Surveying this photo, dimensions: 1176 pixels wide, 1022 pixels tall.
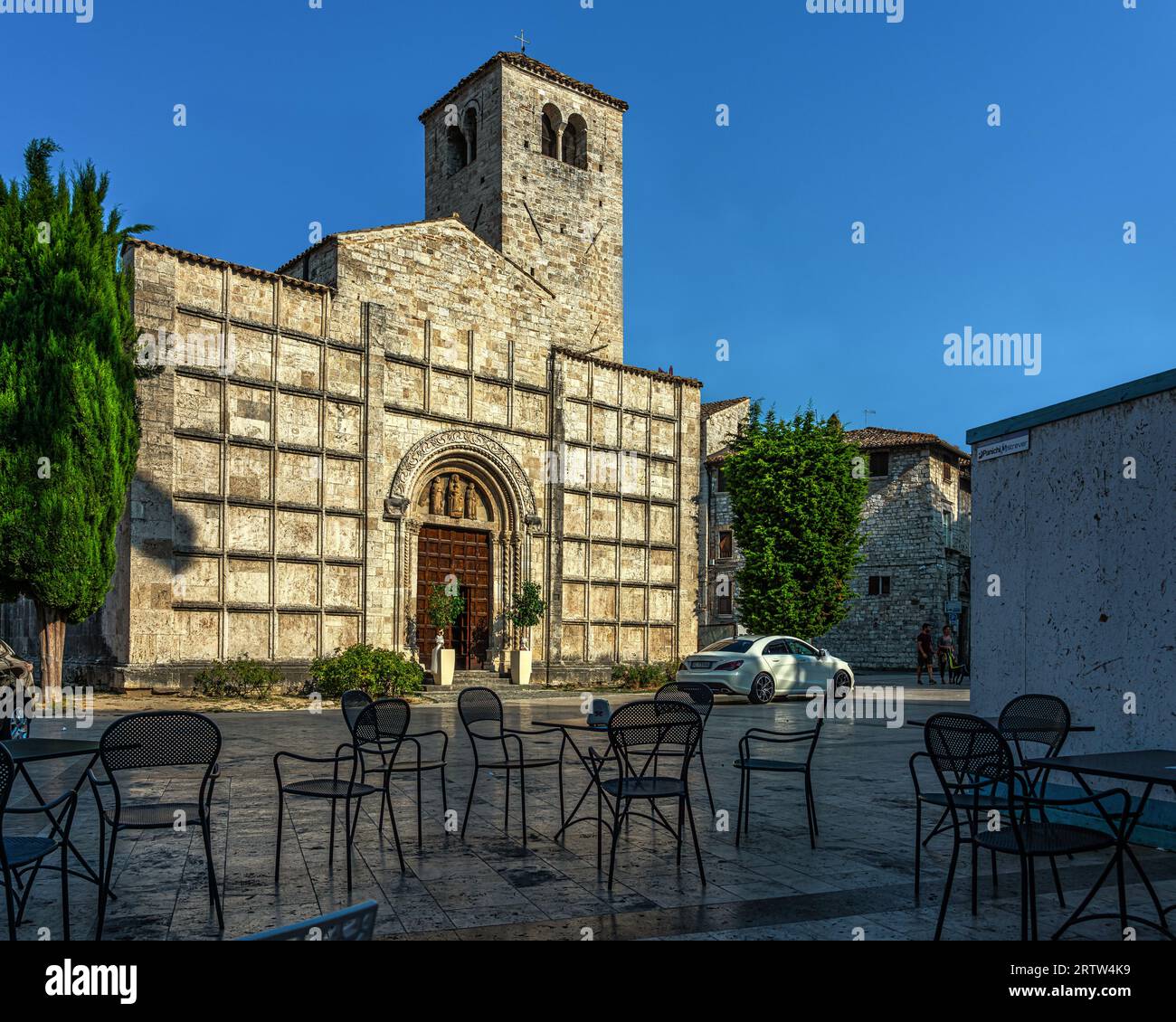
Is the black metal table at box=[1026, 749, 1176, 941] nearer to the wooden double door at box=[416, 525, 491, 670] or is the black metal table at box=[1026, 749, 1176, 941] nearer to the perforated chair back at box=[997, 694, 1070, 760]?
the perforated chair back at box=[997, 694, 1070, 760]

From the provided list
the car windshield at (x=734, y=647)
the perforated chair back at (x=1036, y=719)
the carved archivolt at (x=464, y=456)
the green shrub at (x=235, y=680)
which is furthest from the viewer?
the carved archivolt at (x=464, y=456)

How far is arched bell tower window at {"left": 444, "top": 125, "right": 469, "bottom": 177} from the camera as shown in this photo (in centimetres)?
3095

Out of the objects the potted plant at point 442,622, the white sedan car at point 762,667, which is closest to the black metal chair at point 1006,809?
the white sedan car at point 762,667

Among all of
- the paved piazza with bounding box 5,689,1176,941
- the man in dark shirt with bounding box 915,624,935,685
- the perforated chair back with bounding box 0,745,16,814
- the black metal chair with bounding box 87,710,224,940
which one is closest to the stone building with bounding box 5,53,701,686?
the man in dark shirt with bounding box 915,624,935,685

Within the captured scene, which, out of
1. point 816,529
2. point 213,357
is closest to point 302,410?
point 213,357

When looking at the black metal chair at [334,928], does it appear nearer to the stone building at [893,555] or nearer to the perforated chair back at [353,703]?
the perforated chair back at [353,703]

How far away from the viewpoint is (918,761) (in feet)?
36.9

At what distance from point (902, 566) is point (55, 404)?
3048 centimetres

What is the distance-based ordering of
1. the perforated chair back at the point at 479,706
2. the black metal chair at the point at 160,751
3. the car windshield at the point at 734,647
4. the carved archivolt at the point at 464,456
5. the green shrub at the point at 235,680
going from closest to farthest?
the black metal chair at the point at 160,751 < the perforated chair back at the point at 479,706 < the green shrub at the point at 235,680 < the car windshield at the point at 734,647 < the carved archivolt at the point at 464,456

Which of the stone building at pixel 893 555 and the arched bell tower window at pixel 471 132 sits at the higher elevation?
the arched bell tower window at pixel 471 132

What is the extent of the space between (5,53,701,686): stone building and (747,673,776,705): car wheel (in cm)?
566

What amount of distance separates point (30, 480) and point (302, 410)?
19.0ft

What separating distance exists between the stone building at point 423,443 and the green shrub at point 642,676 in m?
0.64

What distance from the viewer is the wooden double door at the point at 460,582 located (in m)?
22.5
